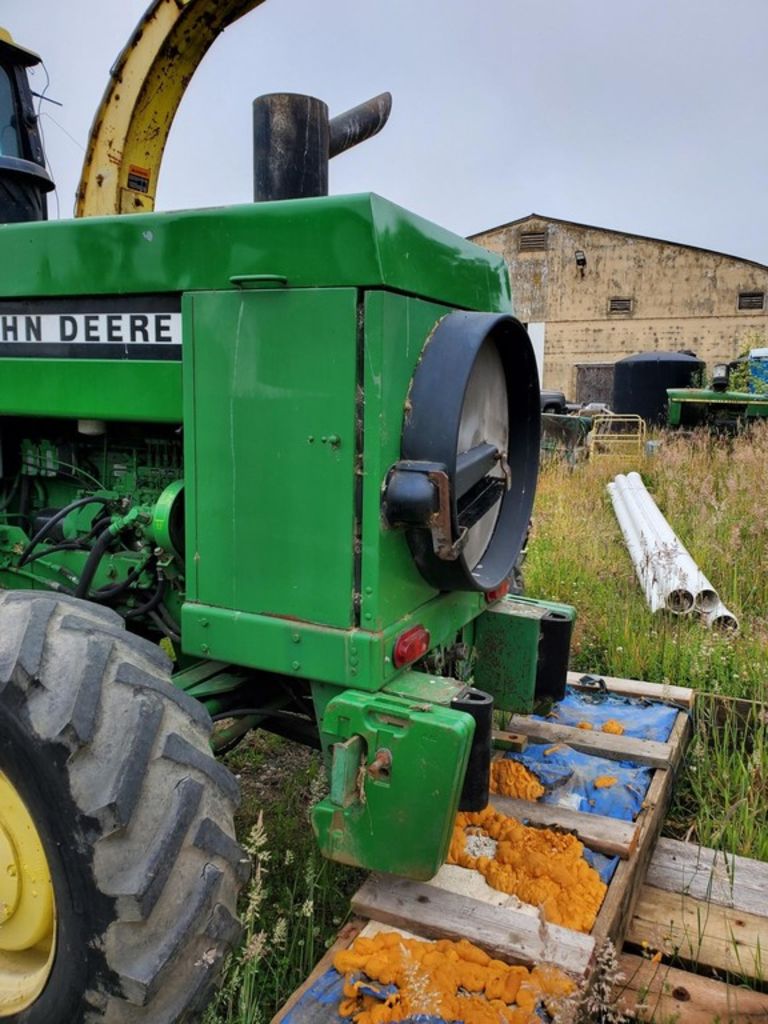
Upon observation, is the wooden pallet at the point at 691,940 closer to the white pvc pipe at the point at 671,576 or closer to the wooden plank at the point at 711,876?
the wooden plank at the point at 711,876

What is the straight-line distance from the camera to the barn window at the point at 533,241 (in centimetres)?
2629

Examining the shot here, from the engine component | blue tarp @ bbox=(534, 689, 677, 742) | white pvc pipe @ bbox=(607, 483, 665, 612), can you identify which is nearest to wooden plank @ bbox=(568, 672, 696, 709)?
blue tarp @ bbox=(534, 689, 677, 742)

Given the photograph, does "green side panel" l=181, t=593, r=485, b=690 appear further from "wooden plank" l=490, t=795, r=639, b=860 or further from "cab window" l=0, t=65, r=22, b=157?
"cab window" l=0, t=65, r=22, b=157

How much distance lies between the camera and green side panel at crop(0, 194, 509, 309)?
1.83 meters

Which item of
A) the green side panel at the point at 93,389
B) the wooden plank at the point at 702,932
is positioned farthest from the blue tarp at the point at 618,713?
the green side panel at the point at 93,389

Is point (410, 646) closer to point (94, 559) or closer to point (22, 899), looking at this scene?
point (94, 559)

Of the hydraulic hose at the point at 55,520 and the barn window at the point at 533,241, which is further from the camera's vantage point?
the barn window at the point at 533,241

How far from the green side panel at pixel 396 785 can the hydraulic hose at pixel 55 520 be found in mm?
1006

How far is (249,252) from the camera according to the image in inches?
76.1

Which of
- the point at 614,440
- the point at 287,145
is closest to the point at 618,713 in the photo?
the point at 287,145

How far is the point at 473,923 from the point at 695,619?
2687mm

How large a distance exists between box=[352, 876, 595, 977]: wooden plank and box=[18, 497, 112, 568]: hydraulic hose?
1.32 metres

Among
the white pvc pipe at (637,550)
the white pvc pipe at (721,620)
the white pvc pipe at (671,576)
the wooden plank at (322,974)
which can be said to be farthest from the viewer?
the white pvc pipe at (637,550)

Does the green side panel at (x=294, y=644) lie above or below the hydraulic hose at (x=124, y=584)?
below
